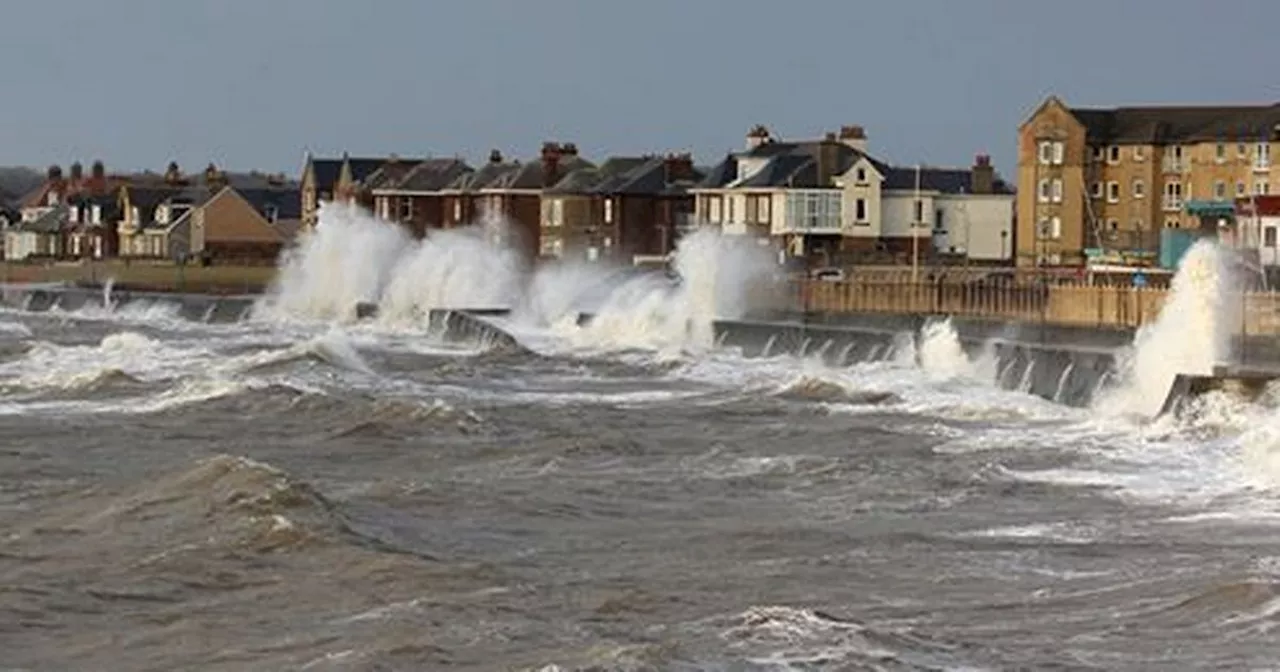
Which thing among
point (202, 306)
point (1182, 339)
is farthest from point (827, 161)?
point (1182, 339)

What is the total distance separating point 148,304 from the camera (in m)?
78.8

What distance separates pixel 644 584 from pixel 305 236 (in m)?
68.5

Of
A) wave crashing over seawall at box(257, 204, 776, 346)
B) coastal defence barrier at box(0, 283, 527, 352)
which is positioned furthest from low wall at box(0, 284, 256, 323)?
wave crashing over seawall at box(257, 204, 776, 346)

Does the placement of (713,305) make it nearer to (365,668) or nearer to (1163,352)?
(1163,352)

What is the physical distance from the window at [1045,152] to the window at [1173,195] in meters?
3.96

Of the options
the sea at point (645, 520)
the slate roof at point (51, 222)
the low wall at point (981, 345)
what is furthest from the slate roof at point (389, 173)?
the sea at point (645, 520)

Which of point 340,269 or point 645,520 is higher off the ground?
point 340,269

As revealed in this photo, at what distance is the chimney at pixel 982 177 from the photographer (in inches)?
3241

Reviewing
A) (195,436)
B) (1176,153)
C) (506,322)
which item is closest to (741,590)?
(195,436)

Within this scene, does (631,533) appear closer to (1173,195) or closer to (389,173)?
(1173,195)

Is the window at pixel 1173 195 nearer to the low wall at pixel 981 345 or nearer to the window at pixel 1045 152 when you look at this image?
the window at pixel 1045 152

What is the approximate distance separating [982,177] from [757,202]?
8.31 metres

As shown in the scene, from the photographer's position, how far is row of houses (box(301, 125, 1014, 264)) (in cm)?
7888

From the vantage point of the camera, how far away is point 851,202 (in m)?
79.0
